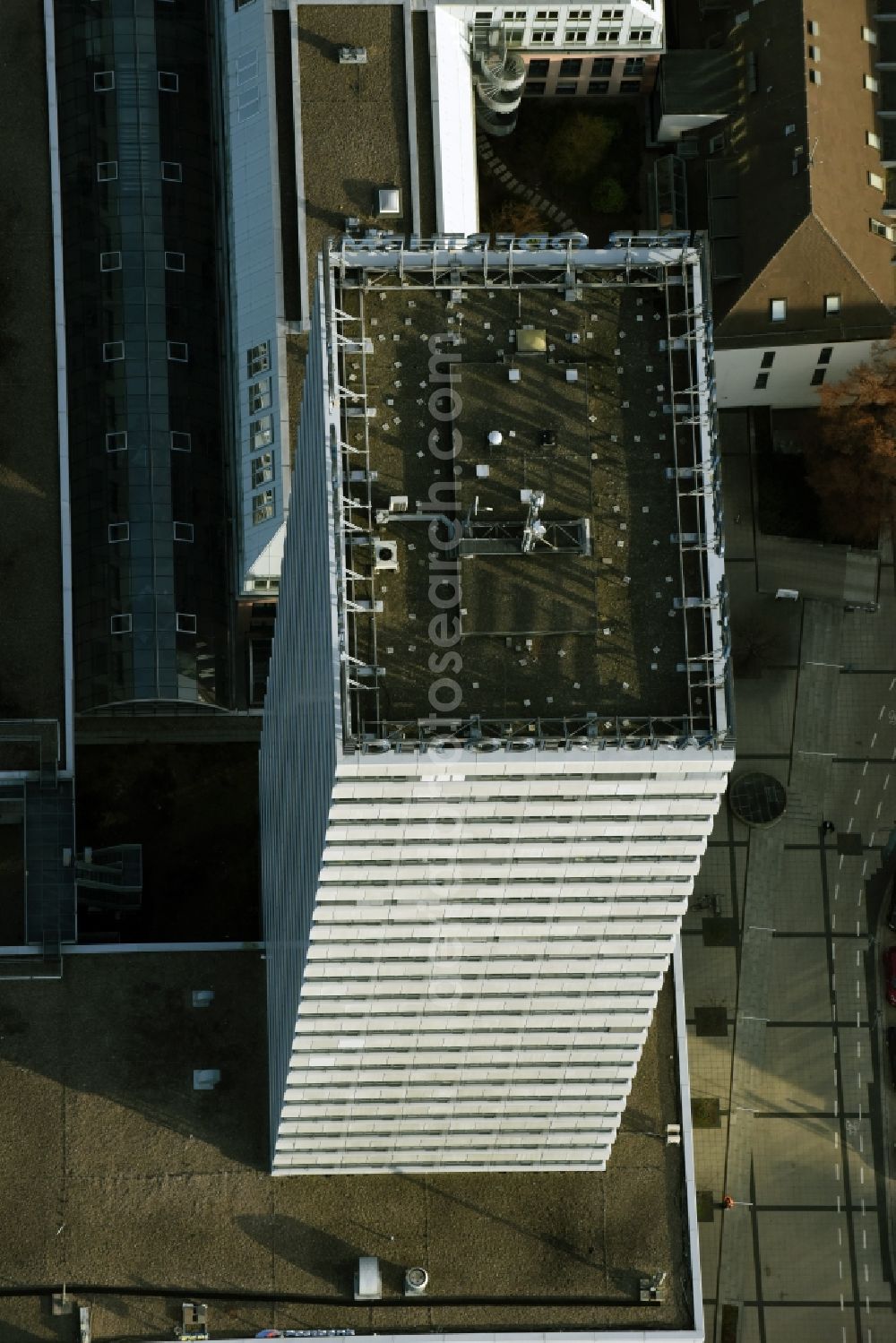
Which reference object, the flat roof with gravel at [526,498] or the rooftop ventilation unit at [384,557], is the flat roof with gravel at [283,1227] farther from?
the rooftop ventilation unit at [384,557]

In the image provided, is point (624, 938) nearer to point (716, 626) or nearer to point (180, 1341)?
point (716, 626)

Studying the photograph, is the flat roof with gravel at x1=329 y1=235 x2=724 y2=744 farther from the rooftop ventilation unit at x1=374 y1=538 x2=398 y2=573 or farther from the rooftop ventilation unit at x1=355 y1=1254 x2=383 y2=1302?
the rooftop ventilation unit at x1=355 y1=1254 x2=383 y2=1302

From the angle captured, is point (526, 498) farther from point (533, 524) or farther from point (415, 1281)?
point (415, 1281)

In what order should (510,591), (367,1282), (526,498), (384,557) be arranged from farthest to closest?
(367,1282), (510,591), (384,557), (526,498)

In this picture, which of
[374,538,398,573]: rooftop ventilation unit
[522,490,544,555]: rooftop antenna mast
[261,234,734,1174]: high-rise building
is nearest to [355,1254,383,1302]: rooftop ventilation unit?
[261,234,734,1174]: high-rise building

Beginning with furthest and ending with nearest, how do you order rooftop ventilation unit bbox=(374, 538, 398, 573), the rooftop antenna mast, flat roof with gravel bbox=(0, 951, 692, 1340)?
1. flat roof with gravel bbox=(0, 951, 692, 1340)
2. rooftop ventilation unit bbox=(374, 538, 398, 573)
3. the rooftop antenna mast

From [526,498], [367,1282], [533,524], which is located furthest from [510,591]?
[367,1282]

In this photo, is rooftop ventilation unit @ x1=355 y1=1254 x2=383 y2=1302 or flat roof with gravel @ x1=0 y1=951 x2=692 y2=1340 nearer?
rooftop ventilation unit @ x1=355 y1=1254 x2=383 y2=1302
